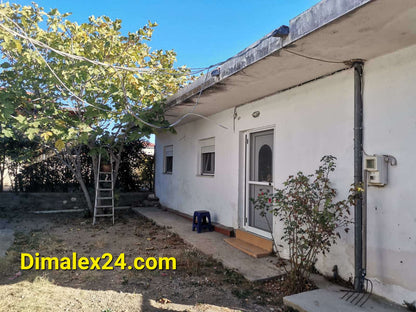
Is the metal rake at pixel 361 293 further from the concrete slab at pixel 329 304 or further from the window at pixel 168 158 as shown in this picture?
the window at pixel 168 158

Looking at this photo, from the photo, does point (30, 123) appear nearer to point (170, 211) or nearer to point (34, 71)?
point (34, 71)

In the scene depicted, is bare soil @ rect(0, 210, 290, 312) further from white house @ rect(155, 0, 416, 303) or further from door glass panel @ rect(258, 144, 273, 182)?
door glass panel @ rect(258, 144, 273, 182)

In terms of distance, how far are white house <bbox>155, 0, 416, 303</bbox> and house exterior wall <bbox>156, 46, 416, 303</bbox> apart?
0.04ft

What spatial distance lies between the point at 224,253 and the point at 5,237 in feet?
15.0

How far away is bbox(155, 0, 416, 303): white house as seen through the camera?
2.89 meters

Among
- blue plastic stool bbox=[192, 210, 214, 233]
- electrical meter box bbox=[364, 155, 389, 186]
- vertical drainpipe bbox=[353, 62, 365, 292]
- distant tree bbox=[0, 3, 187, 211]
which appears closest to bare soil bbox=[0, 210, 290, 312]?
blue plastic stool bbox=[192, 210, 214, 233]

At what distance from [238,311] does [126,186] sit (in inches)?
315

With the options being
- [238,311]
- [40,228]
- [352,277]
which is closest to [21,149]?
[40,228]

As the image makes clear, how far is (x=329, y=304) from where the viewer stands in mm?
3074

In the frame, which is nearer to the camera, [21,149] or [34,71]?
[34,71]

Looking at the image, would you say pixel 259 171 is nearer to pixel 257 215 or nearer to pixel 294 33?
pixel 257 215

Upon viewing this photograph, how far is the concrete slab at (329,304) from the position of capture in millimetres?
2969

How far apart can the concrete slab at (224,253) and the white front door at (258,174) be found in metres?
0.66

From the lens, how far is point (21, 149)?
29.1ft
